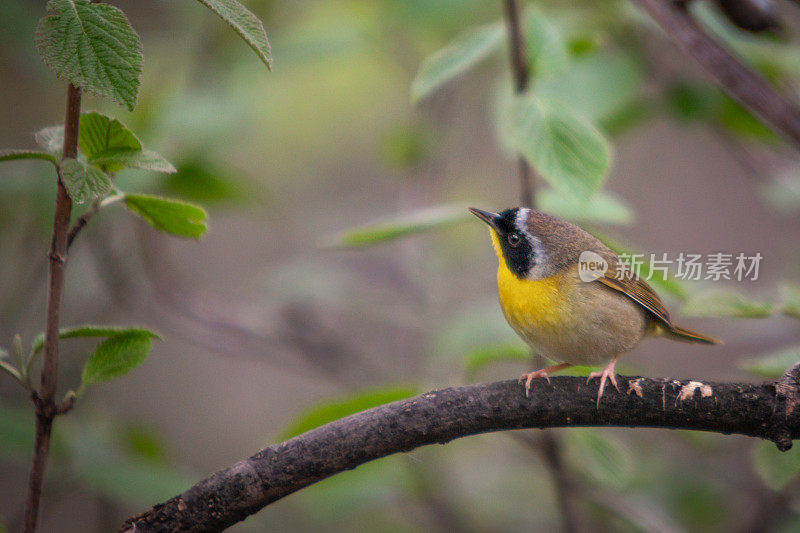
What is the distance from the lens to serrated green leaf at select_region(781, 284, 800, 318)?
5.31ft

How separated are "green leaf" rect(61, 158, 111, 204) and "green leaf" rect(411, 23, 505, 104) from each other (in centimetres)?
102

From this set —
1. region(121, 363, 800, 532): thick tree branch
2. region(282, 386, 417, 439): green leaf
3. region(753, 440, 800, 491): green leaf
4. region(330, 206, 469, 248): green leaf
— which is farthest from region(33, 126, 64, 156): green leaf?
region(753, 440, 800, 491): green leaf

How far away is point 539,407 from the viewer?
143 cm

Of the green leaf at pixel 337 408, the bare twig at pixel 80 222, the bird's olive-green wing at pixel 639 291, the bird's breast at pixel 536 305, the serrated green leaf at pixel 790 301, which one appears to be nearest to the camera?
the bare twig at pixel 80 222

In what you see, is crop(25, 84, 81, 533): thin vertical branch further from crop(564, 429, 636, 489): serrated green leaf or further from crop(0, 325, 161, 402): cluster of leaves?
crop(564, 429, 636, 489): serrated green leaf

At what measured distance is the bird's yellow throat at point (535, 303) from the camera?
2.03m

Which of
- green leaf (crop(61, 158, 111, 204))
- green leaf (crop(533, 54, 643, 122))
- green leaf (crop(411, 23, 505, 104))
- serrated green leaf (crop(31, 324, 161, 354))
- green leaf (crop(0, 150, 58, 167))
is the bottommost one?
serrated green leaf (crop(31, 324, 161, 354))

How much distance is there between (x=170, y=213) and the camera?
4.48 feet

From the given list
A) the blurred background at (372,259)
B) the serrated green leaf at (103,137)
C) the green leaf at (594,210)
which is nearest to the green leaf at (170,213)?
the serrated green leaf at (103,137)

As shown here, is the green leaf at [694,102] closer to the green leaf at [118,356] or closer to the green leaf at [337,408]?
the green leaf at [337,408]

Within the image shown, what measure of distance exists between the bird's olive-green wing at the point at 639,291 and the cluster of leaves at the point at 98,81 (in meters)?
1.40

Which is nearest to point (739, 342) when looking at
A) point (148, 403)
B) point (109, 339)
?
point (109, 339)

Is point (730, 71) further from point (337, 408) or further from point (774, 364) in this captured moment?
point (337, 408)

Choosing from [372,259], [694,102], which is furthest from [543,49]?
[372,259]
